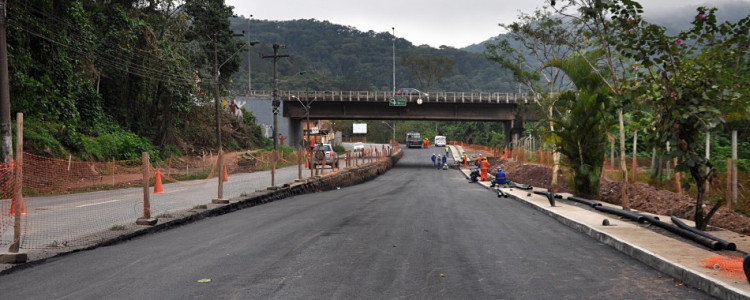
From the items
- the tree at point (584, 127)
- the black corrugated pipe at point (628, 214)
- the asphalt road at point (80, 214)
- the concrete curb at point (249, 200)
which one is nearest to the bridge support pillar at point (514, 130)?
the concrete curb at point (249, 200)


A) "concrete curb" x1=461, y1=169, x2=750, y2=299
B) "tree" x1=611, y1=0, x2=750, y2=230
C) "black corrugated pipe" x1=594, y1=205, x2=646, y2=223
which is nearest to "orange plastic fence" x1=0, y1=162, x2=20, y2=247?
"concrete curb" x1=461, y1=169, x2=750, y2=299

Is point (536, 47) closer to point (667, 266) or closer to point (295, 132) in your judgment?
point (667, 266)

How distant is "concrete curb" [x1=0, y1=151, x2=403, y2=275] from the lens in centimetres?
930

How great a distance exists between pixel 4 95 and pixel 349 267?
16.9m

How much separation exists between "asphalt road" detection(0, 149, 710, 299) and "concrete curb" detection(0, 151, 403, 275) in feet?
0.65

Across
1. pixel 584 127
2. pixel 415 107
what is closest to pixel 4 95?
pixel 584 127

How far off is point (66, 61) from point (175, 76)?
12267 mm

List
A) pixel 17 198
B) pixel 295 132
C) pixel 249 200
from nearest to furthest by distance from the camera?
pixel 17 198 → pixel 249 200 → pixel 295 132

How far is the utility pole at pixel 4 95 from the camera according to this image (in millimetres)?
18484

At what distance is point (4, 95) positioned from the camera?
1939 cm

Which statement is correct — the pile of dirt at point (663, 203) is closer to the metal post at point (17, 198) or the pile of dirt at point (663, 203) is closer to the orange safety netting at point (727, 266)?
the orange safety netting at point (727, 266)

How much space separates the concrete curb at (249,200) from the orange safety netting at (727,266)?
29.3 feet

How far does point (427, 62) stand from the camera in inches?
4134

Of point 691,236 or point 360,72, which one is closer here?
point 691,236
